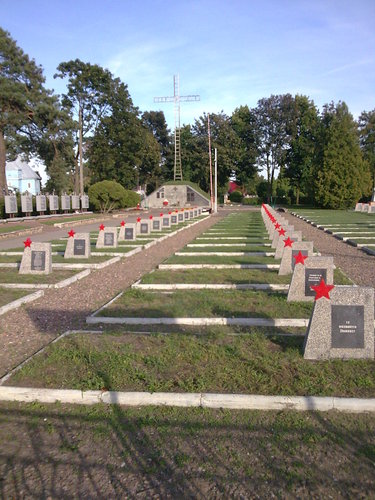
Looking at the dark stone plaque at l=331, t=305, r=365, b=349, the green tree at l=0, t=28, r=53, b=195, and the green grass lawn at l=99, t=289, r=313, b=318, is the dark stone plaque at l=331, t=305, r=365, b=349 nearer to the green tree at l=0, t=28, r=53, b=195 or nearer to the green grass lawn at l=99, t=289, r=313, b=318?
the green grass lawn at l=99, t=289, r=313, b=318

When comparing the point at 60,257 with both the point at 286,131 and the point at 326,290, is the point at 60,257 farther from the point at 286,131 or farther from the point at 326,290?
the point at 286,131

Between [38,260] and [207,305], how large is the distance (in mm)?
5060

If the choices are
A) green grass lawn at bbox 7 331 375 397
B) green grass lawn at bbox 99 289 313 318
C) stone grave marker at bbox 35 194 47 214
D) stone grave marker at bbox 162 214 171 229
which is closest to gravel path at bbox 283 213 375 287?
green grass lawn at bbox 99 289 313 318

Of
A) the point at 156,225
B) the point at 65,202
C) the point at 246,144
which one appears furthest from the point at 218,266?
the point at 246,144

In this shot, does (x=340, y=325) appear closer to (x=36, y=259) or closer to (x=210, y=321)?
(x=210, y=321)

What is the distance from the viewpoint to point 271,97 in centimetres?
7275

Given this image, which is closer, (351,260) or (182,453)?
(182,453)

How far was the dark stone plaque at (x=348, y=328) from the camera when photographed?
4.78m

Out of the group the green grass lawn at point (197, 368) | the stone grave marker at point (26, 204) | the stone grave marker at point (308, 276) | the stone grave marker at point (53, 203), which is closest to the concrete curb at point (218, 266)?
the stone grave marker at point (308, 276)

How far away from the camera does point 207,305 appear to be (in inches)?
277

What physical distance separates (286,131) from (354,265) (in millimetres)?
64549

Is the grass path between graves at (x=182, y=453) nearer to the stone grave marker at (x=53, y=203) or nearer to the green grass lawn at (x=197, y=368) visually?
the green grass lawn at (x=197, y=368)

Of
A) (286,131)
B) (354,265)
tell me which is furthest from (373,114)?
(354,265)

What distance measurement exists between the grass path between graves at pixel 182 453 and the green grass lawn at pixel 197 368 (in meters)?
0.33
